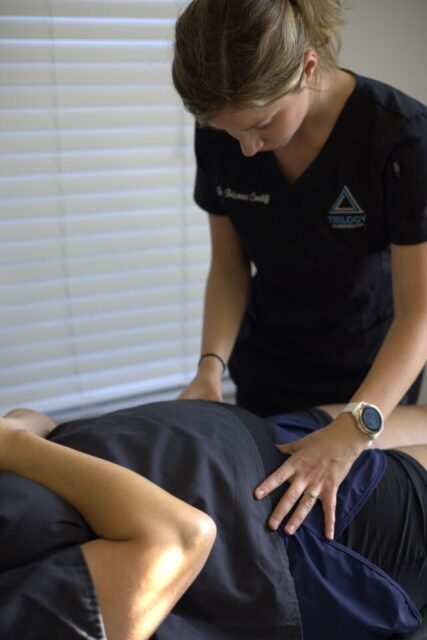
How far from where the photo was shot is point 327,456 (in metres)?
1.23

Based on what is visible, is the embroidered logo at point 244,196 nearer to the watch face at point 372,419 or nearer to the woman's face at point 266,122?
the woman's face at point 266,122

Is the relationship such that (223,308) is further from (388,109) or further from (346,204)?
(388,109)

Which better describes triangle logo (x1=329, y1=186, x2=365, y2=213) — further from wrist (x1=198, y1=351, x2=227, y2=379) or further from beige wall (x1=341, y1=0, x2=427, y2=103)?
beige wall (x1=341, y1=0, x2=427, y2=103)

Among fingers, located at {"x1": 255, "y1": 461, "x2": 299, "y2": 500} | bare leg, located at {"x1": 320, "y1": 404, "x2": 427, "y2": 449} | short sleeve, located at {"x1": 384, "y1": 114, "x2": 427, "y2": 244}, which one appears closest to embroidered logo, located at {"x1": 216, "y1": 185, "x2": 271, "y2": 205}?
short sleeve, located at {"x1": 384, "y1": 114, "x2": 427, "y2": 244}

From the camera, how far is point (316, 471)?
3.95 feet

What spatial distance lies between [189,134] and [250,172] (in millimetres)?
378

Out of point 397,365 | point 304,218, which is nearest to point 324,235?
point 304,218

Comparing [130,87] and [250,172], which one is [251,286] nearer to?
[250,172]

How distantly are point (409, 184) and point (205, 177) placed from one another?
1.56 ft

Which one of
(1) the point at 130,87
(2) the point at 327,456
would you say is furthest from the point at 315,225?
(1) the point at 130,87

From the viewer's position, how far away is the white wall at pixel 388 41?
1.86m

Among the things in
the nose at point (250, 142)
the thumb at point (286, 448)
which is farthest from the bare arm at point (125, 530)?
the nose at point (250, 142)

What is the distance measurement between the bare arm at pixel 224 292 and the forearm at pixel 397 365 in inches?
15.4

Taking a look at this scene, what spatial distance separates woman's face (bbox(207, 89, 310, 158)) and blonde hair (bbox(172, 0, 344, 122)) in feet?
0.08
